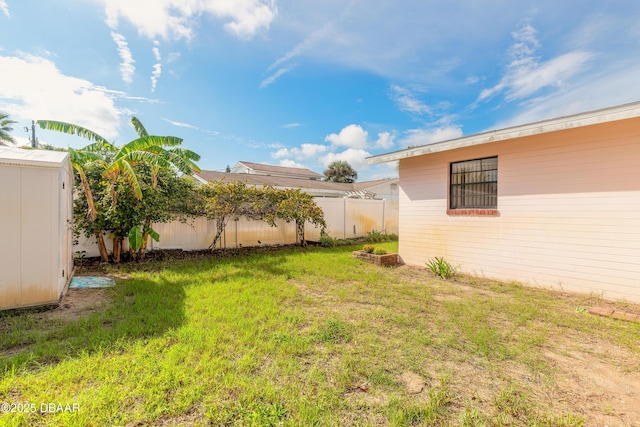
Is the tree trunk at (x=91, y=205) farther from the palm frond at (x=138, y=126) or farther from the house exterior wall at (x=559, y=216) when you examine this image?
the house exterior wall at (x=559, y=216)

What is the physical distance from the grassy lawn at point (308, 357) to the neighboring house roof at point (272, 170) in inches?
841

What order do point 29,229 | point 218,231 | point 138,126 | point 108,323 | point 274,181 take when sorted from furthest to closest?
point 274,181 → point 218,231 → point 138,126 → point 29,229 → point 108,323

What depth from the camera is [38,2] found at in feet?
18.6

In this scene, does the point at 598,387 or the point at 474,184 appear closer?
the point at 598,387

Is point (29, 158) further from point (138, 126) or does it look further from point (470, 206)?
point (470, 206)

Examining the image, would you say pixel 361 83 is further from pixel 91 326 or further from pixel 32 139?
pixel 32 139

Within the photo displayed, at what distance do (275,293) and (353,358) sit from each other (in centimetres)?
259

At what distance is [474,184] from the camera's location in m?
7.13

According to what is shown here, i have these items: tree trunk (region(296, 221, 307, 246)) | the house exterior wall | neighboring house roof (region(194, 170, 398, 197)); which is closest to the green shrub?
tree trunk (region(296, 221, 307, 246))

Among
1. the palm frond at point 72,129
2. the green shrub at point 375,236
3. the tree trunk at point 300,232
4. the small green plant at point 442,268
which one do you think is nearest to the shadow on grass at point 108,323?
the small green plant at point 442,268

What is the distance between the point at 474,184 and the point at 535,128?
1.93 meters

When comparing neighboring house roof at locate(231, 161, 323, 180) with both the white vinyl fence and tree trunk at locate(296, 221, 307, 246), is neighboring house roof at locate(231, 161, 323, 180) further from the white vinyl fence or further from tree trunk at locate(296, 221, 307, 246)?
tree trunk at locate(296, 221, 307, 246)

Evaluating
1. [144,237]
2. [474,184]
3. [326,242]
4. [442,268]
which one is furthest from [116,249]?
[474,184]

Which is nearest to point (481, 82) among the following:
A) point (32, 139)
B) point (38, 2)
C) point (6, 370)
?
point (38, 2)
